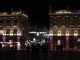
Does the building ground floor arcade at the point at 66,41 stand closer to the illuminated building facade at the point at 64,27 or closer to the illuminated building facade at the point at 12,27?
the illuminated building facade at the point at 64,27

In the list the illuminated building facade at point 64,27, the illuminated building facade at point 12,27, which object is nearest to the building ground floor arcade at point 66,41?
the illuminated building facade at point 64,27

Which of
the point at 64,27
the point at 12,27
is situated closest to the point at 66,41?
the point at 64,27

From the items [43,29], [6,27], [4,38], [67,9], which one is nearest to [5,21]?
[6,27]

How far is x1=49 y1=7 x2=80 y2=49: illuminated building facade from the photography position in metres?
61.5

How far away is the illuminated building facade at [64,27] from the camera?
202 ft

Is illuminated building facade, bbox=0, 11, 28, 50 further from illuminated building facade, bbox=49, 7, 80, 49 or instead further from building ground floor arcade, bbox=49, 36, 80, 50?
building ground floor arcade, bbox=49, 36, 80, 50

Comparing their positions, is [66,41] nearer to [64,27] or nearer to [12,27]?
[64,27]

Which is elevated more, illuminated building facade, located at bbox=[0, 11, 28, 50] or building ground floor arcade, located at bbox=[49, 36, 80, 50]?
illuminated building facade, located at bbox=[0, 11, 28, 50]

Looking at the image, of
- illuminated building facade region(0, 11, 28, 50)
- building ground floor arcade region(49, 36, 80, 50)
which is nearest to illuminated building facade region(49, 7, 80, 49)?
building ground floor arcade region(49, 36, 80, 50)

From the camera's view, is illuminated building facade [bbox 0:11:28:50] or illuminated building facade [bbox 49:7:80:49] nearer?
illuminated building facade [bbox 49:7:80:49]

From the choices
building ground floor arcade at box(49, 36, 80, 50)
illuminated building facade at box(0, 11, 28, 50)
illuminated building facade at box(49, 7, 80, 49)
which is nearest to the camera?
Answer: building ground floor arcade at box(49, 36, 80, 50)

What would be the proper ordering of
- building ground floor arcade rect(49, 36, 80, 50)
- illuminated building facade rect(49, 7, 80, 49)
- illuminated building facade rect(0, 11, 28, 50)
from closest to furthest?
building ground floor arcade rect(49, 36, 80, 50) → illuminated building facade rect(49, 7, 80, 49) → illuminated building facade rect(0, 11, 28, 50)

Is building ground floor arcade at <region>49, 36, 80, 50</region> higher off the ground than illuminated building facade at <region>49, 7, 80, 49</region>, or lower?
lower

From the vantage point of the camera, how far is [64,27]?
6262 centimetres
